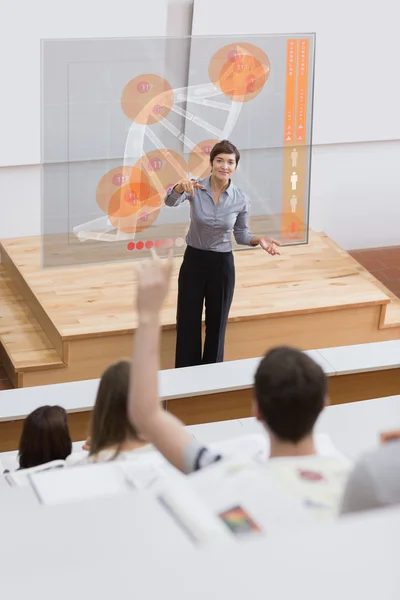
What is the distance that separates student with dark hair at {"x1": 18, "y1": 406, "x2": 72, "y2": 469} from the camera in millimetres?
3197

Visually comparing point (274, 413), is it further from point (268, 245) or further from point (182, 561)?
point (268, 245)

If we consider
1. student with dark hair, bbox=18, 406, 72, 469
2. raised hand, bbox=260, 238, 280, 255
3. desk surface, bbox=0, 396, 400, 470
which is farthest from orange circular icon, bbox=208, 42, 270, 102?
student with dark hair, bbox=18, 406, 72, 469

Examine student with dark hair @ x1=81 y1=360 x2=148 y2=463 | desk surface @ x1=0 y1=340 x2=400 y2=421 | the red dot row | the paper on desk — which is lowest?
desk surface @ x1=0 y1=340 x2=400 y2=421

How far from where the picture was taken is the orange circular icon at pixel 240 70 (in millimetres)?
5902

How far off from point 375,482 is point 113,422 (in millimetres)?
1353

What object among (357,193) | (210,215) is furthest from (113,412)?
(357,193)

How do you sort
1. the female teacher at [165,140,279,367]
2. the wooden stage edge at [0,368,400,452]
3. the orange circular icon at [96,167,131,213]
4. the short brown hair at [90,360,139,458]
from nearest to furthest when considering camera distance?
the short brown hair at [90,360,139,458]
the wooden stage edge at [0,368,400,452]
the female teacher at [165,140,279,367]
the orange circular icon at [96,167,131,213]

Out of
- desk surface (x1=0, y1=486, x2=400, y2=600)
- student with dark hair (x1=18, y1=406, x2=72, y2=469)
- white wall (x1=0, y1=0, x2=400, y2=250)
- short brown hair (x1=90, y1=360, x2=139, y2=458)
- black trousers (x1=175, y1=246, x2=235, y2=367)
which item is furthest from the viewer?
white wall (x1=0, y1=0, x2=400, y2=250)

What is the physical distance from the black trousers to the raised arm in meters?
2.99

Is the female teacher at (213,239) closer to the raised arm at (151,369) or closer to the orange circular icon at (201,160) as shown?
the orange circular icon at (201,160)

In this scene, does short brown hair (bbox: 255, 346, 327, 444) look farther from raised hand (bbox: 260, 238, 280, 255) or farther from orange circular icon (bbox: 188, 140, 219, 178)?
orange circular icon (bbox: 188, 140, 219, 178)

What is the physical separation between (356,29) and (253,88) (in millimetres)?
1407

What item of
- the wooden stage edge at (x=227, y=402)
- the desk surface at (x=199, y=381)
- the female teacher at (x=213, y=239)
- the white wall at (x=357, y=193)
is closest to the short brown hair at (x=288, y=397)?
the desk surface at (x=199, y=381)

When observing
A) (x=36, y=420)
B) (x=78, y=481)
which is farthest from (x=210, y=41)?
(x=78, y=481)
